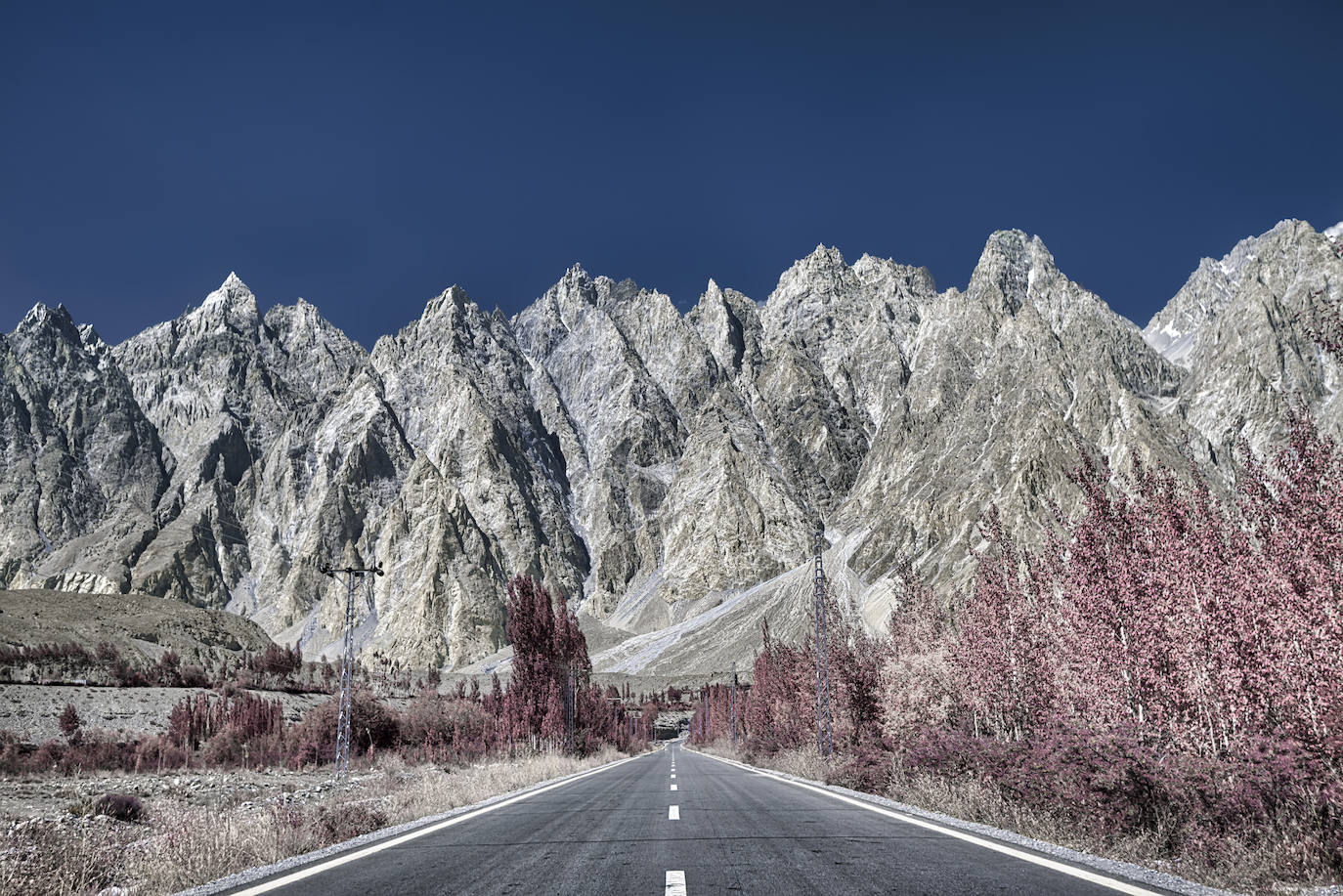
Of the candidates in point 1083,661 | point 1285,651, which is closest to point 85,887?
point 1285,651

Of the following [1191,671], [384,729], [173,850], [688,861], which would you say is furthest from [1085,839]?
[384,729]

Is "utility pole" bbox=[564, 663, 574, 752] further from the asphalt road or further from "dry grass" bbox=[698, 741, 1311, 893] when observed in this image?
the asphalt road

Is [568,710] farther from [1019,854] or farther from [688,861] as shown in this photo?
[1019,854]

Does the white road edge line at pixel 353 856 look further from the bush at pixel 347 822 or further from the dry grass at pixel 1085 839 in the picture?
the dry grass at pixel 1085 839

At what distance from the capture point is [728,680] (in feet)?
440

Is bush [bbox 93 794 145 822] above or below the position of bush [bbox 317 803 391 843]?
below

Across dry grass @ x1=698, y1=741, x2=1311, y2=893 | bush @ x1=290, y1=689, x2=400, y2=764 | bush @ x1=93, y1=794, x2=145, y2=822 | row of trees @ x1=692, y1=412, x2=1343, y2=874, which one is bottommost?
bush @ x1=290, y1=689, x2=400, y2=764

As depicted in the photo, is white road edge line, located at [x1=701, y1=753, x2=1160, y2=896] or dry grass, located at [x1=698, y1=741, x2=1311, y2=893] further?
dry grass, located at [x1=698, y1=741, x2=1311, y2=893]

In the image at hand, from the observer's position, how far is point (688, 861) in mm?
8477

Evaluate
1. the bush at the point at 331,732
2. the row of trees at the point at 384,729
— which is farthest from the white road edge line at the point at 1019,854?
the bush at the point at 331,732

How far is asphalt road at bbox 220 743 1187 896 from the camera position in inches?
273

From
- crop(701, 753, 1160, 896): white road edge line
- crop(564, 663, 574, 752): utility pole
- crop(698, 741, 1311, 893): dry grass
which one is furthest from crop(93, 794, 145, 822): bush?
crop(564, 663, 574, 752): utility pole

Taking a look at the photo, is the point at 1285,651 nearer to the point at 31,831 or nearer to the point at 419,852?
the point at 419,852

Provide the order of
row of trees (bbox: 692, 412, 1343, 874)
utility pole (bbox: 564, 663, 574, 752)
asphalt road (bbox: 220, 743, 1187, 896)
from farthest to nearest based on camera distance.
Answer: utility pole (bbox: 564, 663, 574, 752), row of trees (bbox: 692, 412, 1343, 874), asphalt road (bbox: 220, 743, 1187, 896)
